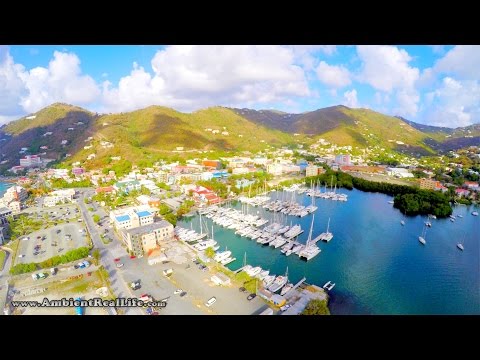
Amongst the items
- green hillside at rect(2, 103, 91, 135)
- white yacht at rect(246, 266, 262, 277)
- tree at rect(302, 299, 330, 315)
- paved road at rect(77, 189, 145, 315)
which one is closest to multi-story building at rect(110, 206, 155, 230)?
paved road at rect(77, 189, 145, 315)

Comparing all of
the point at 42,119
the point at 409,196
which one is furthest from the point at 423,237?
the point at 42,119

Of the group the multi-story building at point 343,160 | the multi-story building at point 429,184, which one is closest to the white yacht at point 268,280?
the multi-story building at point 429,184

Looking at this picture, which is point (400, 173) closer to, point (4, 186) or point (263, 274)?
point (263, 274)

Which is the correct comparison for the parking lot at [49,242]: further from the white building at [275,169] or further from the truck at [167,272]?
the white building at [275,169]

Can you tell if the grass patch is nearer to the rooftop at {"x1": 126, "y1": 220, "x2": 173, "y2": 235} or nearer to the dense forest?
the rooftop at {"x1": 126, "y1": 220, "x2": 173, "y2": 235}
